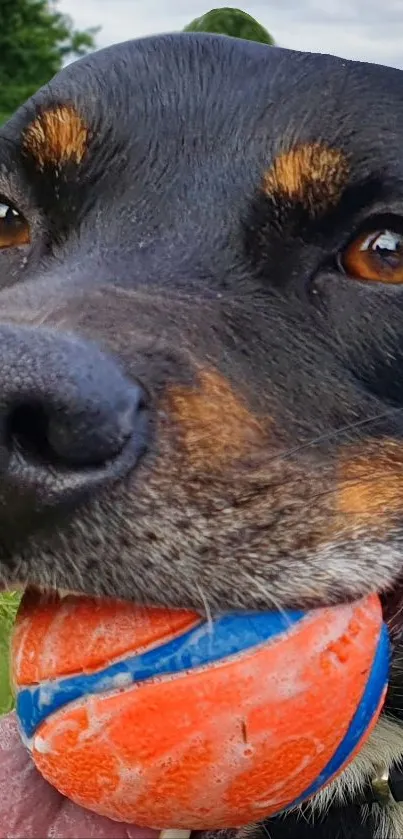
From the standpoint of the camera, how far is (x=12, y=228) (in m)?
3.31

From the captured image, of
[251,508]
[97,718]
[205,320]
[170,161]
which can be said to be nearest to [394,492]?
[251,508]

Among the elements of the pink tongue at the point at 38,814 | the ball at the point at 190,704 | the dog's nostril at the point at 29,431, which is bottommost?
the pink tongue at the point at 38,814

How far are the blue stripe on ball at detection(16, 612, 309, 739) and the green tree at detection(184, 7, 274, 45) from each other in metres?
2.33

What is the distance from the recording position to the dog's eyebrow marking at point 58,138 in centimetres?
298

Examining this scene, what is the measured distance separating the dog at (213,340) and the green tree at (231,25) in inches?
22.4

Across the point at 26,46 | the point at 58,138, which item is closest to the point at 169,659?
the point at 58,138

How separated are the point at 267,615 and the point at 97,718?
42 cm

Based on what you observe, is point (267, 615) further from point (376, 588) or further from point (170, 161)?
point (170, 161)

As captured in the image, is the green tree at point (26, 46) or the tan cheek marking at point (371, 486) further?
the green tree at point (26, 46)

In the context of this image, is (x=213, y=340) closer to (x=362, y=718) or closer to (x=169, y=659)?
(x=169, y=659)

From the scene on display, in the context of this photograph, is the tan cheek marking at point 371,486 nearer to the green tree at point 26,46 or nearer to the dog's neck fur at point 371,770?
the dog's neck fur at point 371,770

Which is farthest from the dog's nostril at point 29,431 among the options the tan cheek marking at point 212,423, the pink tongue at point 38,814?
the pink tongue at point 38,814

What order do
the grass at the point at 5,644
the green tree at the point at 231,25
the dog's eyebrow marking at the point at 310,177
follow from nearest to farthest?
the dog's eyebrow marking at the point at 310,177
the green tree at the point at 231,25
the grass at the point at 5,644

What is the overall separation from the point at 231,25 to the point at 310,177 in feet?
4.56
